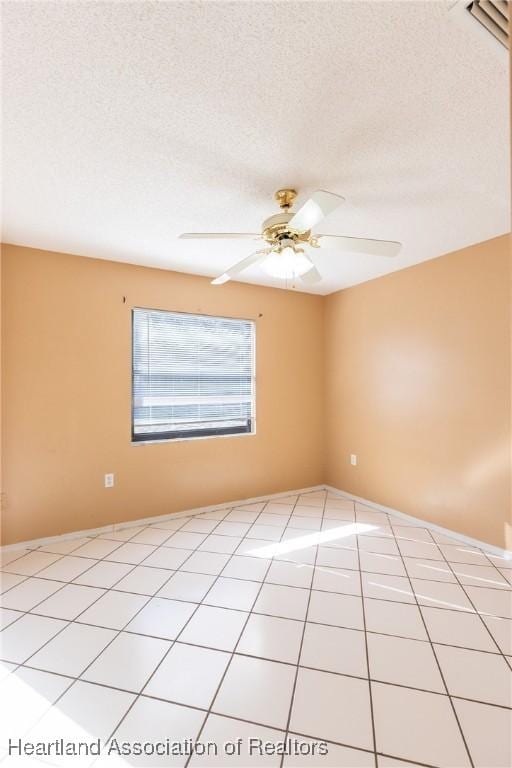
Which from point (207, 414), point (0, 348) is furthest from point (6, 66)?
point (207, 414)

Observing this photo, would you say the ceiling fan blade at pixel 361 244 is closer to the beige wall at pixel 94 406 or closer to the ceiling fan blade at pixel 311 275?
the ceiling fan blade at pixel 311 275

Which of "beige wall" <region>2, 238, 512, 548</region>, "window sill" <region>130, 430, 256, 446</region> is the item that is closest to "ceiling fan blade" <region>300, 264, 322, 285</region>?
"beige wall" <region>2, 238, 512, 548</region>

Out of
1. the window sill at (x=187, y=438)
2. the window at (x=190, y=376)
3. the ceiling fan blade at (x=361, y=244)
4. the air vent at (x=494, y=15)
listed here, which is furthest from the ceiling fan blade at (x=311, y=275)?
the window sill at (x=187, y=438)

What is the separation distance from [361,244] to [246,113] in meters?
0.83

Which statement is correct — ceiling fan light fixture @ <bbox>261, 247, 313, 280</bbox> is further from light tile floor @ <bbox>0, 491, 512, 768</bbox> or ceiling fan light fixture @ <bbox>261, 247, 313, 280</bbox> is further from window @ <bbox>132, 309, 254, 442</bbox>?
light tile floor @ <bbox>0, 491, 512, 768</bbox>

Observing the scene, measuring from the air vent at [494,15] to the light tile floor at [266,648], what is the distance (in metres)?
2.30

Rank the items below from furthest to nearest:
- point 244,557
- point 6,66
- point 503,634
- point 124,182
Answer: point 244,557, point 124,182, point 503,634, point 6,66

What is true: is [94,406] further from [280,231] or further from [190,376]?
[280,231]

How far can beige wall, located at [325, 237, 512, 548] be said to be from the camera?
265cm

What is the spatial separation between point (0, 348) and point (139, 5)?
2426 mm

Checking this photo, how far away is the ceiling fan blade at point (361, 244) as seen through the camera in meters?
1.83

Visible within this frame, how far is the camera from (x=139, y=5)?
3.38 feet

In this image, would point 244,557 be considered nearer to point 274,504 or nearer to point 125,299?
point 274,504

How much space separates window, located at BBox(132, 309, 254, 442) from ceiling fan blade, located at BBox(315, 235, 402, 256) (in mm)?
1917
